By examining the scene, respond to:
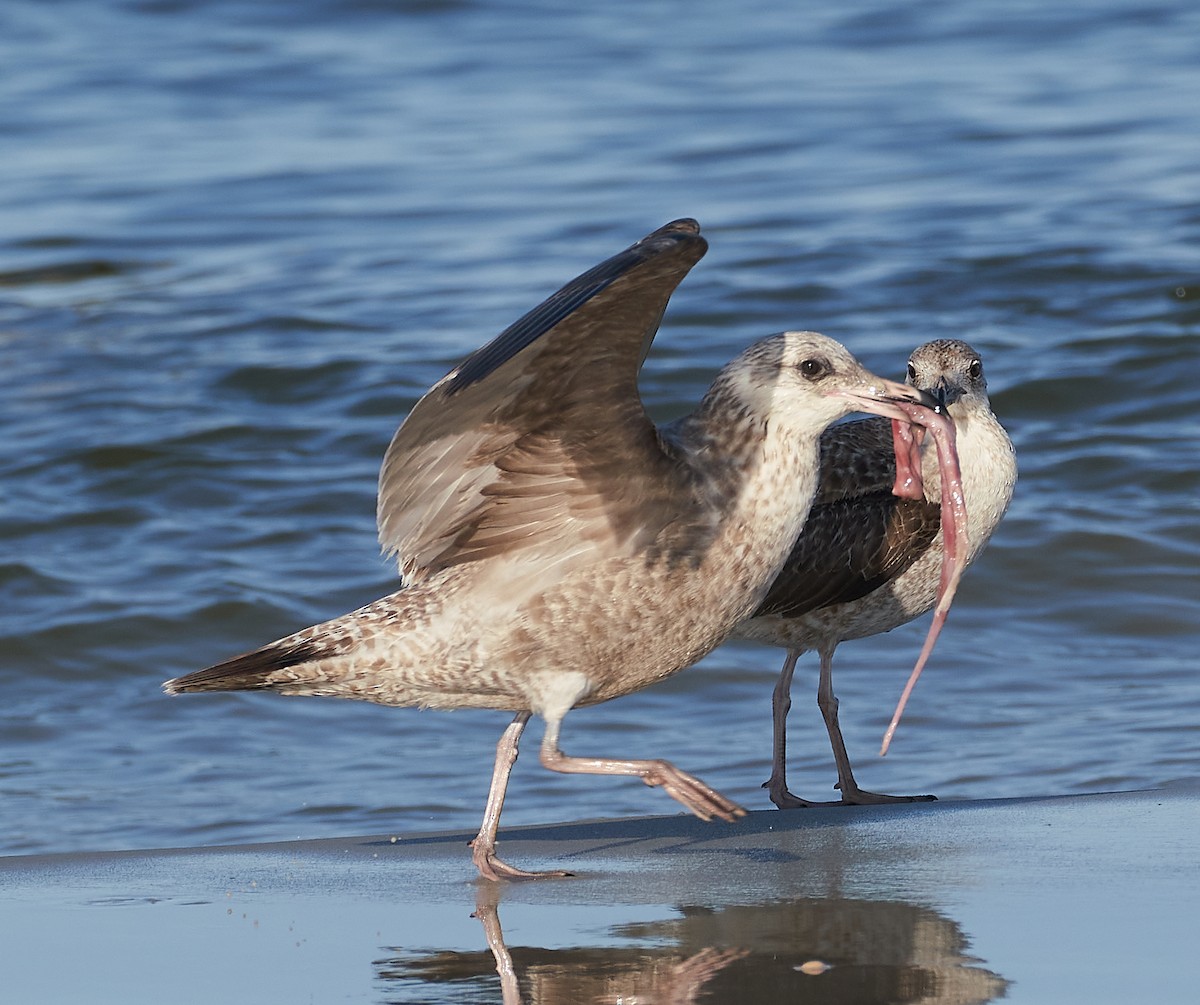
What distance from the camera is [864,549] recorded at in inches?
245

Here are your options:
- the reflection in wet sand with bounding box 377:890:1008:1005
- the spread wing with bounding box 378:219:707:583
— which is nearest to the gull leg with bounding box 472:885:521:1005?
the reflection in wet sand with bounding box 377:890:1008:1005

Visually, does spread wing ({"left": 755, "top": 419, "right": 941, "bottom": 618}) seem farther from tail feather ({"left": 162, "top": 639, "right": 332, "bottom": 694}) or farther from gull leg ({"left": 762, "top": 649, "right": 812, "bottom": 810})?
tail feather ({"left": 162, "top": 639, "right": 332, "bottom": 694})

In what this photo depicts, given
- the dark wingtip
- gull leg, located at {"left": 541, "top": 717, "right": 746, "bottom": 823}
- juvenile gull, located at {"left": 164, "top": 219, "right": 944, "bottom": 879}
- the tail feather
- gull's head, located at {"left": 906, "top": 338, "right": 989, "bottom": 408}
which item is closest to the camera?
the dark wingtip

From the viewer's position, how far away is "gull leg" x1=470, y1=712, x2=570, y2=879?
4973 mm

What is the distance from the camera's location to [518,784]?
663cm

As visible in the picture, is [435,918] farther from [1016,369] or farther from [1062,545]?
[1016,369]

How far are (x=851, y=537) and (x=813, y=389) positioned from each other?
1325 mm

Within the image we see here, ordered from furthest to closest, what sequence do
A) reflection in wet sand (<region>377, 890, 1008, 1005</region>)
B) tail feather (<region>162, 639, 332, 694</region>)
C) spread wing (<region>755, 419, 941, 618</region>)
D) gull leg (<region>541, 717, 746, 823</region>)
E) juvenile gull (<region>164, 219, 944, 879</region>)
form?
spread wing (<region>755, 419, 941, 618</region>)
tail feather (<region>162, 639, 332, 694</region>)
juvenile gull (<region>164, 219, 944, 879</region>)
gull leg (<region>541, 717, 746, 823</region>)
reflection in wet sand (<region>377, 890, 1008, 1005</region>)

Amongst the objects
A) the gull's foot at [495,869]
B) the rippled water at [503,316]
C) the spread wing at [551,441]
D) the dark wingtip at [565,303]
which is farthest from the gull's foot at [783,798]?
the dark wingtip at [565,303]

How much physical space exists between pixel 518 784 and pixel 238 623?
203cm

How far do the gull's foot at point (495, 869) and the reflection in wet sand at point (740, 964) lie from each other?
43 cm

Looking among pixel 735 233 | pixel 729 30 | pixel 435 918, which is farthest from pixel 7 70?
pixel 435 918

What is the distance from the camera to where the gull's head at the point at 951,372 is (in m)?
6.50

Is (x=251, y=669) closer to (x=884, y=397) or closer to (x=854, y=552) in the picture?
(x=884, y=397)
